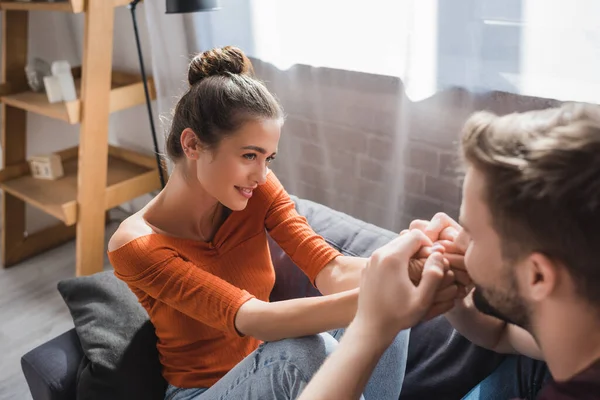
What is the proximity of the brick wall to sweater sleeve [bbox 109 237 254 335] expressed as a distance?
80cm

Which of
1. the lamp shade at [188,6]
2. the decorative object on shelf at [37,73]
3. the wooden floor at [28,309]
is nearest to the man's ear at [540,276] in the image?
the lamp shade at [188,6]

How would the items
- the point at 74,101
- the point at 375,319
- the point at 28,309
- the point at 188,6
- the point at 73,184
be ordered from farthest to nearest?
the point at 73,184 < the point at 28,309 < the point at 74,101 < the point at 188,6 < the point at 375,319

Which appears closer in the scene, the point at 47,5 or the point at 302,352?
the point at 302,352

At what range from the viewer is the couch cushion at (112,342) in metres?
1.28

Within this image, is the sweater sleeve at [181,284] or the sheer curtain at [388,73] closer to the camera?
the sweater sleeve at [181,284]

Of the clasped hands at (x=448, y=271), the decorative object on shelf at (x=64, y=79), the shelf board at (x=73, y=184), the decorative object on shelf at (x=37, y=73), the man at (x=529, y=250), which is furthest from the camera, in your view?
the decorative object on shelf at (x=37, y=73)

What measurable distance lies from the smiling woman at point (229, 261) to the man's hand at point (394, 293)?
15cm

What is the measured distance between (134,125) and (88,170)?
63 cm

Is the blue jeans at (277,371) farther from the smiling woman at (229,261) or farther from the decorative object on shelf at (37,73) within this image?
the decorative object on shelf at (37,73)

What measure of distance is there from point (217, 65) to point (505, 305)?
75 centimetres

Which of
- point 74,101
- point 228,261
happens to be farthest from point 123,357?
point 74,101

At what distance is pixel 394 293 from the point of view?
816mm

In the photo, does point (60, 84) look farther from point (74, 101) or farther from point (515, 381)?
point (515, 381)

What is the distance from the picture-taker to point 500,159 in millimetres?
694
